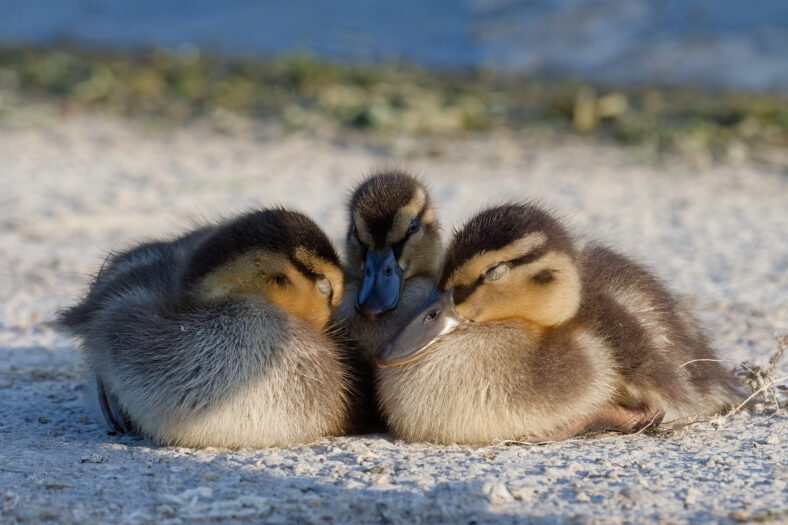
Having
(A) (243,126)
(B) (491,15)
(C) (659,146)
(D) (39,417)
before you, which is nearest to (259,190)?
(A) (243,126)

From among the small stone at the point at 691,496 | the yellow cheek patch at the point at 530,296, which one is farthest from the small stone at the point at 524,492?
the yellow cheek patch at the point at 530,296

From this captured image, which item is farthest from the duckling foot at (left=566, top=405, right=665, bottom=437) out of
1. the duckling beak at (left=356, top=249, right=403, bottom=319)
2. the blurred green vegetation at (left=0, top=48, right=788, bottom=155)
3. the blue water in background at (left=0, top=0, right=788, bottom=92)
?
the blue water in background at (left=0, top=0, right=788, bottom=92)

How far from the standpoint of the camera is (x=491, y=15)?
1711cm

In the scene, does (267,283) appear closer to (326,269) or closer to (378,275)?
(326,269)

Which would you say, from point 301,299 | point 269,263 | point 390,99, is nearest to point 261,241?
point 269,263

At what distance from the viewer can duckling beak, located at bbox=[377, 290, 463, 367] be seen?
4.16m

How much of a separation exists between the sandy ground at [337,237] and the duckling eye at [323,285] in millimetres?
550

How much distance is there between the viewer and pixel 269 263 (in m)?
4.20

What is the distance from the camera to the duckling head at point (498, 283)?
418 centimetres

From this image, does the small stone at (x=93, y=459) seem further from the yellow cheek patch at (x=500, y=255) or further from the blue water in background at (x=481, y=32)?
the blue water in background at (x=481, y=32)

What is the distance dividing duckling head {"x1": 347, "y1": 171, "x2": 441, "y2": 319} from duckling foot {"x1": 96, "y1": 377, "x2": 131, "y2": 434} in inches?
39.7

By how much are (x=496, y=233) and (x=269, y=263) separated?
79 cm

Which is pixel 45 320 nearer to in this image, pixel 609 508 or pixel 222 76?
pixel 609 508

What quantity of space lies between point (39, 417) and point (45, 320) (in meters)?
1.75
